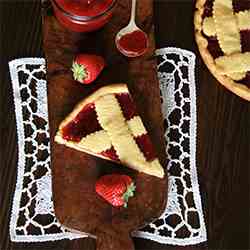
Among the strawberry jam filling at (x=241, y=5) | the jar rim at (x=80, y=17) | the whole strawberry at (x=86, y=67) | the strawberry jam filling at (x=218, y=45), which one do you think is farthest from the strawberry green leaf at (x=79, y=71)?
the strawberry jam filling at (x=241, y=5)

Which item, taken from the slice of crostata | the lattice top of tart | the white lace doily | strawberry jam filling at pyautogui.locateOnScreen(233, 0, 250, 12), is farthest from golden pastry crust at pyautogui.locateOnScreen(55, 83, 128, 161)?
strawberry jam filling at pyautogui.locateOnScreen(233, 0, 250, 12)

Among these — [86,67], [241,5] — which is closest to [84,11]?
[86,67]

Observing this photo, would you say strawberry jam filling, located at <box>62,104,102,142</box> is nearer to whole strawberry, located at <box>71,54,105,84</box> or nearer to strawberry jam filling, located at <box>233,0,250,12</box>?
whole strawberry, located at <box>71,54,105,84</box>

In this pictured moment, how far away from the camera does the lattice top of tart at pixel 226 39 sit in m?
1.42

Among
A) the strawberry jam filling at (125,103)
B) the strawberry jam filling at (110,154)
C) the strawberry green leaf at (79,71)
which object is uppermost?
the strawberry green leaf at (79,71)

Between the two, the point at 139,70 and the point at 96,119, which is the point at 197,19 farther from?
the point at 96,119

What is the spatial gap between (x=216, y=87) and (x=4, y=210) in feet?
1.95

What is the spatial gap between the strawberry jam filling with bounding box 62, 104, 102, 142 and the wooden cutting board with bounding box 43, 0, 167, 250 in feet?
0.11

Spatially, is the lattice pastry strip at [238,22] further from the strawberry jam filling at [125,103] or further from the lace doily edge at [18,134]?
the lace doily edge at [18,134]

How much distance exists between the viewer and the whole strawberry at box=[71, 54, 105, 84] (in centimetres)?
129

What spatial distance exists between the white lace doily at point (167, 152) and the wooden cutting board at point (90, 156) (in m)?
0.08

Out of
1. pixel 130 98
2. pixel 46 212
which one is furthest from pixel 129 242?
pixel 130 98

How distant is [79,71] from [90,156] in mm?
192

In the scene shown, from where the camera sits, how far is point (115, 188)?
4.04ft
